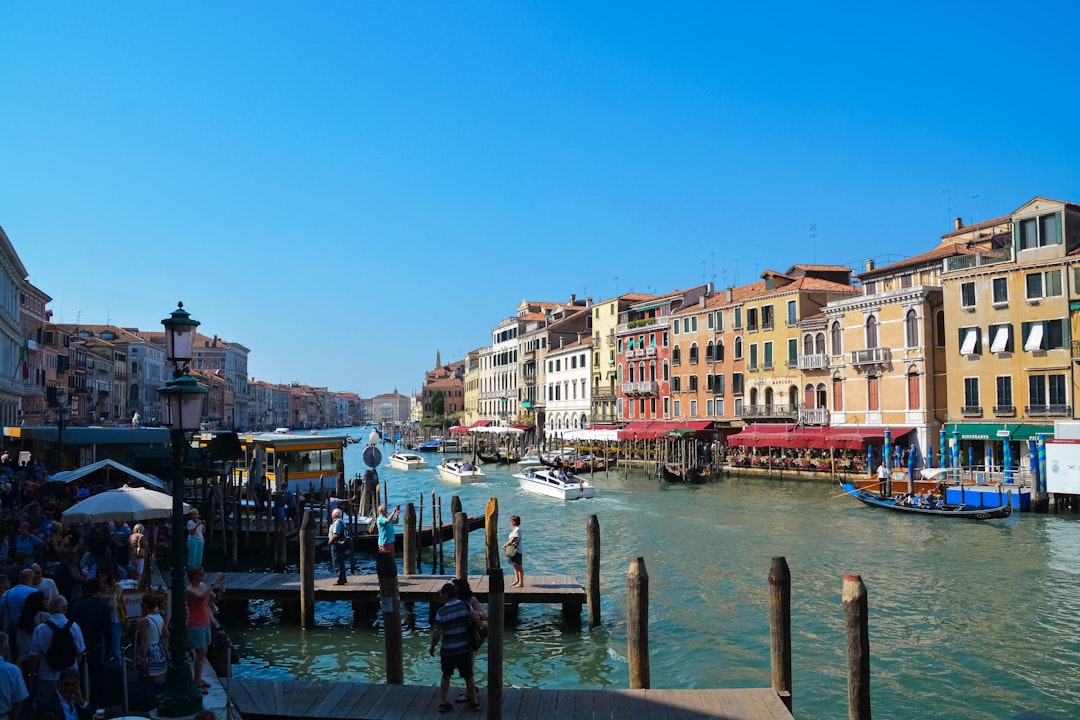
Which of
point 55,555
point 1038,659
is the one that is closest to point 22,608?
point 55,555

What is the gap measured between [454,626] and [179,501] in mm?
2482

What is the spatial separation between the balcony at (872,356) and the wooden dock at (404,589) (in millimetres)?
25322

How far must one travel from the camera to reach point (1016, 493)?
25828mm

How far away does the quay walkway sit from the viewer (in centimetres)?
776

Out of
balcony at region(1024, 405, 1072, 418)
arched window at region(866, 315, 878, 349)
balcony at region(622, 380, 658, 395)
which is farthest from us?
balcony at region(622, 380, 658, 395)

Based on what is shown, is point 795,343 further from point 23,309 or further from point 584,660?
point 23,309

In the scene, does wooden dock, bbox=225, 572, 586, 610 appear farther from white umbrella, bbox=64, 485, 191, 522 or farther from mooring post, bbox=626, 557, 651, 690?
mooring post, bbox=626, 557, 651, 690

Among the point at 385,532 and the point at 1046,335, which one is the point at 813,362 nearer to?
the point at 1046,335

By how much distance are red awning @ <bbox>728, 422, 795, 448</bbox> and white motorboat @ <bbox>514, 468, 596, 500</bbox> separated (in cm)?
1062

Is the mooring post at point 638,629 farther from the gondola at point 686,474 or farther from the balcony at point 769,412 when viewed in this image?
the balcony at point 769,412

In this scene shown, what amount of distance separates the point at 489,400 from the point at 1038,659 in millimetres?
67731

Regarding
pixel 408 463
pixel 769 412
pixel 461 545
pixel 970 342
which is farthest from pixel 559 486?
pixel 408 463

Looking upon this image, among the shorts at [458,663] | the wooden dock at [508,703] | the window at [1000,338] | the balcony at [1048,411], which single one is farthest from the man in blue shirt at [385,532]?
the window at [1000,338]

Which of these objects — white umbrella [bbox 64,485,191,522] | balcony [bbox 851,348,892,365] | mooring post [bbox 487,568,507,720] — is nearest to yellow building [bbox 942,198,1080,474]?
balcony [bbox 851,348,892,365]
